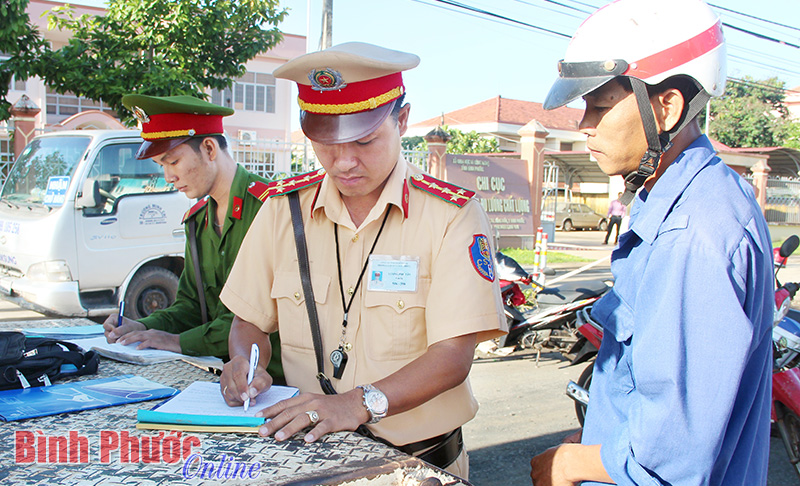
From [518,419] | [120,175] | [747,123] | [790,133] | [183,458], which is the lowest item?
[518,419]

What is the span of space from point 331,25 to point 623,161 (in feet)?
34.0

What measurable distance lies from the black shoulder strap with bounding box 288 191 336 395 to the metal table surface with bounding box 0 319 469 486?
0.99 ft

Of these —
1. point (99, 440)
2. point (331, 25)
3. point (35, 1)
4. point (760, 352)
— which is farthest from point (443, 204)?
point (35, 1)

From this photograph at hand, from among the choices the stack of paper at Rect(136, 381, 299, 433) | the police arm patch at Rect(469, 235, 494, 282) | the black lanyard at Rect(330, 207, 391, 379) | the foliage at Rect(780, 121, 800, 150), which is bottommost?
the stack of paper at Rect(136, 381, 299, 433)

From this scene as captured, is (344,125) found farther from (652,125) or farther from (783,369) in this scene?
(783,369)

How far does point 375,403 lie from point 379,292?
0.31 meters

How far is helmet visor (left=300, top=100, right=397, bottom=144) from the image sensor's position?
1.51m

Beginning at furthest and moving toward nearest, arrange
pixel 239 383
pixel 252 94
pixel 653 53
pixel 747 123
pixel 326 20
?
1. pixel 747 123
2. pixel 252 94
3. pixel 326 20
4. pixel 239 383
5. pixel 653 53

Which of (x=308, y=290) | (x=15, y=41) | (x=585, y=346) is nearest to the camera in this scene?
(x=308, y=290)

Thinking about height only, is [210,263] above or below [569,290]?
above

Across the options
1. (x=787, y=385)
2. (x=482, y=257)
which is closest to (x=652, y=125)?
(x=482, y=257)

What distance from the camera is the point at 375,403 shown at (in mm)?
1382

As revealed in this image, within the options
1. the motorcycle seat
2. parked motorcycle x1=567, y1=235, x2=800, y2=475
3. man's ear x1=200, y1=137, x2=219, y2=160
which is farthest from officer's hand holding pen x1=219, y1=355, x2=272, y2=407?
the motorcycle seat

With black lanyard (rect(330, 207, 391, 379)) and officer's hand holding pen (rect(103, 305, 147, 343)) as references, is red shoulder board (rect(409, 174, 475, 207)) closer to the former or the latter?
black lanyard (rect(330, 207, 391, 379))
